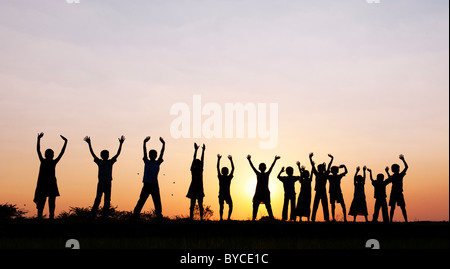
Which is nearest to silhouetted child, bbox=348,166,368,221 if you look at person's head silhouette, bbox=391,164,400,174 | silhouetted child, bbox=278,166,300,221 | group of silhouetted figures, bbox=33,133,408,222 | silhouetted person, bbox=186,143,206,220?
group of silhouetted figures, bbox=33,133,408,222

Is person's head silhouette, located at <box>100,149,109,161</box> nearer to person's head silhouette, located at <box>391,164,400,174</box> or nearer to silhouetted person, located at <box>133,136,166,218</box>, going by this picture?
silhouetted person, located at <box>133,136,166,218</box>

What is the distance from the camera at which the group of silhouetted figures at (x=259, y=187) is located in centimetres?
1623

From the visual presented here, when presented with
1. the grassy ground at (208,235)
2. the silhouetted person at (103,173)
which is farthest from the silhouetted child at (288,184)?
the silhouetted person at (103,173)

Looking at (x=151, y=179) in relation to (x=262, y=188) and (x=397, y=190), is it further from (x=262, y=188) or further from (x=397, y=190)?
(x=397, y=190)

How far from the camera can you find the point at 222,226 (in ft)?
47.0

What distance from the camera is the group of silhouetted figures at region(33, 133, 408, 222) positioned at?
1623 centimetres

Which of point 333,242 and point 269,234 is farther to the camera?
point 269,234

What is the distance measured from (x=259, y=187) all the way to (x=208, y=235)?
17.6 ft

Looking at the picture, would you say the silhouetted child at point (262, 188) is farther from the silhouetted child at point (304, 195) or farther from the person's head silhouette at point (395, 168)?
the person's head silhouette at point (395, 168)

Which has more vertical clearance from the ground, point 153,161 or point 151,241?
point 153,161
